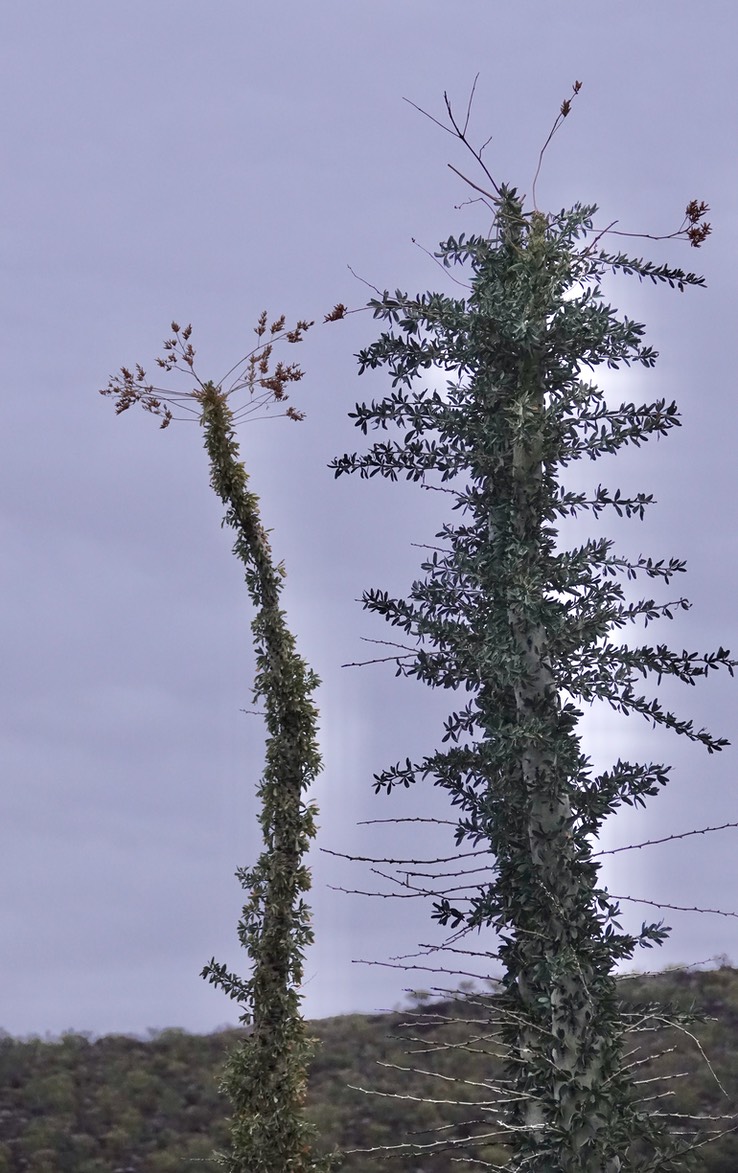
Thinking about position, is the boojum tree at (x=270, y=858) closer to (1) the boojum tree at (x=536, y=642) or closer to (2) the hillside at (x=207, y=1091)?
(1) the boojum tree at (x=536, y=642)

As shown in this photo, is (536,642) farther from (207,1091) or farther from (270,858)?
(207,1091)

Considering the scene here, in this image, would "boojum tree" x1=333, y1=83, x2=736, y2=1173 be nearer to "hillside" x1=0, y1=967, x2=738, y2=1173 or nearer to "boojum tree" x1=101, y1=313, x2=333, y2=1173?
"boojum tree" x1=101, y1=313, x2=333, y2=1173

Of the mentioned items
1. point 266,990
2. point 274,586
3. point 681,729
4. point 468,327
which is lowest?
point 266,990

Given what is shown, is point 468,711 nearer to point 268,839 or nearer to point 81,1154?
point 268,839

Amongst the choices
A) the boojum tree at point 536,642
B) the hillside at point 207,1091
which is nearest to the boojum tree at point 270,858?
the boojum tree at point 536,642

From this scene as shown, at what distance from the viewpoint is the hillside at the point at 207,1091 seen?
68.0 ft

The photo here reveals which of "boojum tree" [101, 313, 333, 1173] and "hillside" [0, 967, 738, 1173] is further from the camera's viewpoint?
"hillside" [0, 967, 738, 1173]

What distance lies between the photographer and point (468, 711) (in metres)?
12.5

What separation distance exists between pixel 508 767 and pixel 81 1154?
13003mm

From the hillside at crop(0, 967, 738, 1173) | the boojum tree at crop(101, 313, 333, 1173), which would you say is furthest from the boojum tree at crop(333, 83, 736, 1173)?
the hillside at crop(0, 967, 738, 1173)

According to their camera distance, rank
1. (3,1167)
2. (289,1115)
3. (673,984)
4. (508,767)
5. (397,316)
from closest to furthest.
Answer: (289,1115)
(508,767)
(397,316)
(3,1167)
(673,984)

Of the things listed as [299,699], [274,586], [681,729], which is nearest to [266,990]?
[299,699]

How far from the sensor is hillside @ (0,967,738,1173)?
68.0ft

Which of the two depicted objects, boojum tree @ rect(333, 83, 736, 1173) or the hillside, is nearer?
boojum tree @ rect(333, 83, 736, 1173)
